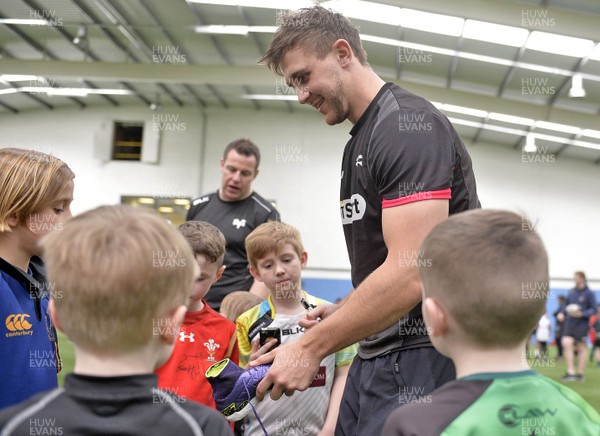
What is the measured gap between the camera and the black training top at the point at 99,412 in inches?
45.2

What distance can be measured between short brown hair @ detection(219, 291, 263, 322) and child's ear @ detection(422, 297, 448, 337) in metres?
2.13

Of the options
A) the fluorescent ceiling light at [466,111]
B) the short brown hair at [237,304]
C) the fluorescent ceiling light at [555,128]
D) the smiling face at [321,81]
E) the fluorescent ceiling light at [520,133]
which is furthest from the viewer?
the fluorescent ceiling light at [520,133]

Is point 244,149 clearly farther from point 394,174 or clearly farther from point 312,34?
point 394,174

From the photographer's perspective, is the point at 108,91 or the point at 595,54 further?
the point at 108,91

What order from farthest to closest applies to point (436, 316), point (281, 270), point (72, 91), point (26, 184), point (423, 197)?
point (72, 91) → point (281, 270) → point (26, 184) → point (423, 197) → point (436, 316)

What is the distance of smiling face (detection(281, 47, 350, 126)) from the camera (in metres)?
2.32

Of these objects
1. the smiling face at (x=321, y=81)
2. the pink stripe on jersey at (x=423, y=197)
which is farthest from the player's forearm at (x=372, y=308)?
the smiling face at (x=321, y=81)

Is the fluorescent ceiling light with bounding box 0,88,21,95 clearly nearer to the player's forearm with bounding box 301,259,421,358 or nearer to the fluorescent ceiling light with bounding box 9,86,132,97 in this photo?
the fluorescent ceiling light with bounding box 9,86,132,97

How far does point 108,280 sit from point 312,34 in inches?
56.8

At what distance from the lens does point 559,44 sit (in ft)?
37.5

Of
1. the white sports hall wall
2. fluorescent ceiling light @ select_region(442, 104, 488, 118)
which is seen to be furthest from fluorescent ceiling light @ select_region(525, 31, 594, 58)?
the white sports hall wall

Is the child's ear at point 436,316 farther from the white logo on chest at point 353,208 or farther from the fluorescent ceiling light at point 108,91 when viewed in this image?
the fluorescent ceiling light at point 108,91

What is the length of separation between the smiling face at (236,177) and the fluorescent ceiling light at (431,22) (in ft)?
24.9

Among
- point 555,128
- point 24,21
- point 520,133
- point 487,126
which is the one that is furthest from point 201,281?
point 520,133
